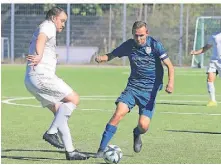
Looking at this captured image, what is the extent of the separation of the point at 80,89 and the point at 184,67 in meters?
18.4

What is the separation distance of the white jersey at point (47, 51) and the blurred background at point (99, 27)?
33.5 metres

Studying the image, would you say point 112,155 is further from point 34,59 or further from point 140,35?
point 140,35

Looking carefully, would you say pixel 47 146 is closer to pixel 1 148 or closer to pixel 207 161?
pixel 1 148

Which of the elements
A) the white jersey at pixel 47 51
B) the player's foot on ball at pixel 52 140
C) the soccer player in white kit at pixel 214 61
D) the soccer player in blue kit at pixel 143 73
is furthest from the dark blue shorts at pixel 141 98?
the soccer player in white kit at pixel 214 61

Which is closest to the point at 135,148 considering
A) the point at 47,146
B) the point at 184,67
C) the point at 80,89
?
the point at 47,146

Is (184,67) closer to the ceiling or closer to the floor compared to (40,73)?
closer to the floor

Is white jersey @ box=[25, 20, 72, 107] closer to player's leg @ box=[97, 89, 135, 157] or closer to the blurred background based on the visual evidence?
player's leg @ box=[97, 89, 135, 157]

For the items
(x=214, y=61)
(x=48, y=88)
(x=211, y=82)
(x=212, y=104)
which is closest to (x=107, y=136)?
(x=48, y=88)

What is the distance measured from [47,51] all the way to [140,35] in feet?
4.14

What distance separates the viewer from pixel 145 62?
10.4 m

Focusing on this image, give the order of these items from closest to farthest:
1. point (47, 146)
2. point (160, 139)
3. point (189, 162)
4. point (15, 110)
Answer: point (189, 162) < point (47, 146) < point (160, 139) < point (15, 110)

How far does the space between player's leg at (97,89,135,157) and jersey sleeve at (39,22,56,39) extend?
1296 millimetres

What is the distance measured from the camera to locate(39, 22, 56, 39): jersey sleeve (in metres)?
9.61

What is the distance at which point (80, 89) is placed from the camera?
2422 centimetres
